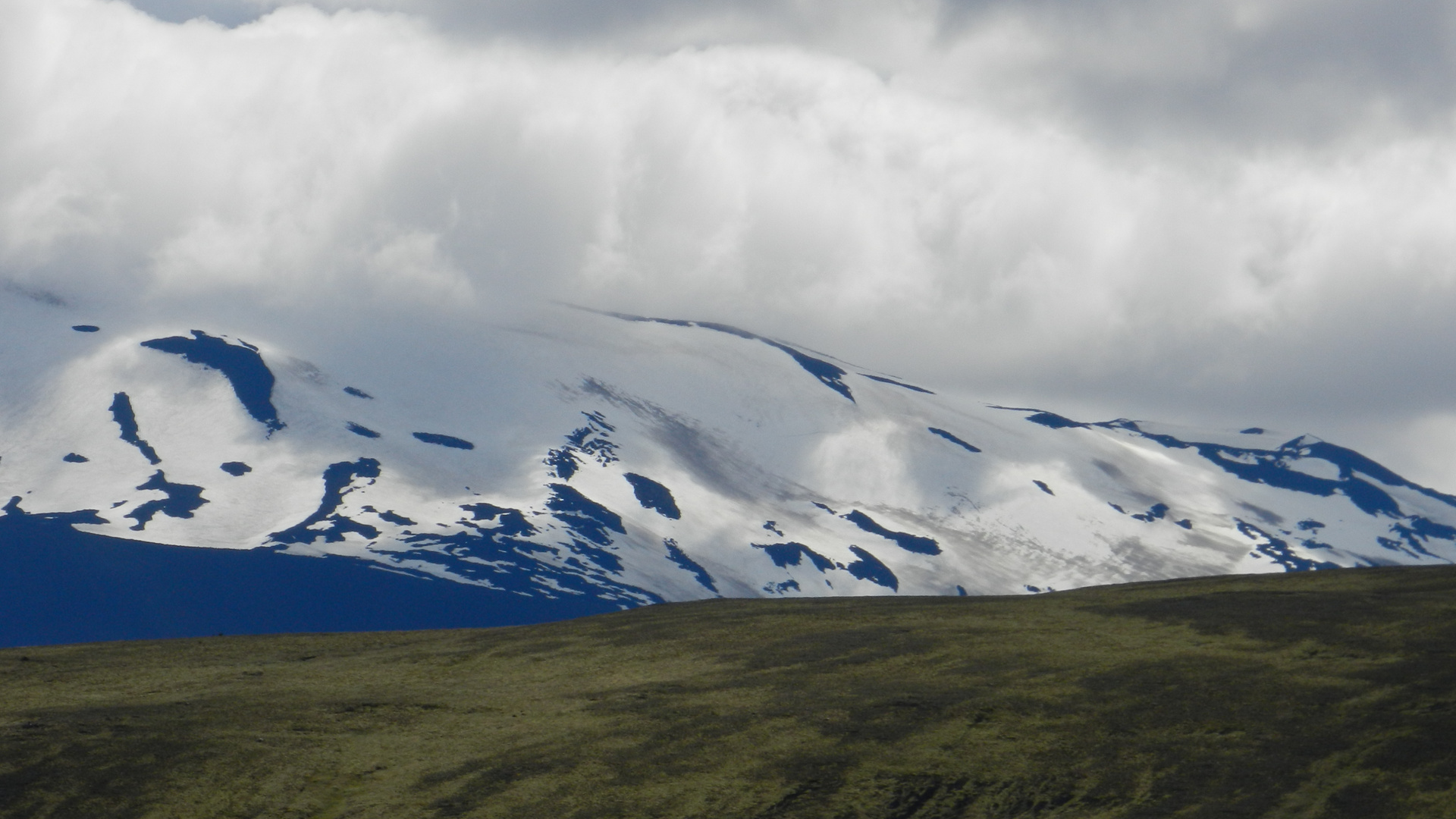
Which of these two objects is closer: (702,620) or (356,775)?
(356,775)

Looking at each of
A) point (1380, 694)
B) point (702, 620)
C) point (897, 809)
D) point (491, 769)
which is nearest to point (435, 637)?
point (702, 620)

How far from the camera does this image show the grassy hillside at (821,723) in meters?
29.2

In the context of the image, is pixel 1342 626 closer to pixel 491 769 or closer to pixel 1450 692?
pixel 1450 692

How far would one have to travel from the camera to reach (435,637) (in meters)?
50.2

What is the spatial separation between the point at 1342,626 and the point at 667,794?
18558 mm

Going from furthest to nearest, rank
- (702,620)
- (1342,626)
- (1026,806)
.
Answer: (702,620) → (1342,626) → (1026,806)

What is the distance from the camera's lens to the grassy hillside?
2917 centimetres

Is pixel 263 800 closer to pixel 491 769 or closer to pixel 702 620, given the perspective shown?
pixel 491 769

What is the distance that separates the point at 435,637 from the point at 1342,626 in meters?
27.8

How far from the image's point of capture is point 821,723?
3319 cm

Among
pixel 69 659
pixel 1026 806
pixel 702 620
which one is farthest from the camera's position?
pixel 702 620

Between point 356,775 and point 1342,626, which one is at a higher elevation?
point 1342,626

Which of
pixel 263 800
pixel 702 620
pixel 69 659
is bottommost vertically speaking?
pixel 263 800

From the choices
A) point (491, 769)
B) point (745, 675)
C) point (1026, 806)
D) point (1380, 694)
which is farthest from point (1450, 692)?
point (491, 769)
